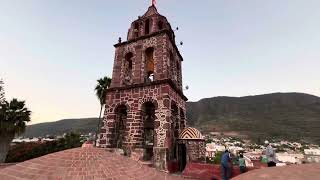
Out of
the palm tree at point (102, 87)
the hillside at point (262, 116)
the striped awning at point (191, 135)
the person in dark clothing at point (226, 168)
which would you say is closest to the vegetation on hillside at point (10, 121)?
the palm tree at point (102, 87)

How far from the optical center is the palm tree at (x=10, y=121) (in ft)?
57.1

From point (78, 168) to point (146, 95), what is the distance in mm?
9695

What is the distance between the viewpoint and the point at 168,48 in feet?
47.6

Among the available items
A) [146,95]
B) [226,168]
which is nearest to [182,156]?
[146,95]

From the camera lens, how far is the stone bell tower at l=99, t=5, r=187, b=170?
38.9 feet

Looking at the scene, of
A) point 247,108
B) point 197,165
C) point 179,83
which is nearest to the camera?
point 197,165

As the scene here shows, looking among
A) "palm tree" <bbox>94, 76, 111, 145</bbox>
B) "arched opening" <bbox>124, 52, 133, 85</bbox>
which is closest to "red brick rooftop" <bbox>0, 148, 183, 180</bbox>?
"arched opening" <bbox>124, 52, 133, 85</bbox>

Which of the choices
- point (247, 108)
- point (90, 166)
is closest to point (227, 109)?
point (247, 108)

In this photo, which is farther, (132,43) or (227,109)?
(227,109)

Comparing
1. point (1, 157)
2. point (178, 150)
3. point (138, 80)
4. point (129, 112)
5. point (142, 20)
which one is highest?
point (142, 20)

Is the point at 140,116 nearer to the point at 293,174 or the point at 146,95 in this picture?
the point at 146,95

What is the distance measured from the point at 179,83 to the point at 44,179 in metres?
14.4

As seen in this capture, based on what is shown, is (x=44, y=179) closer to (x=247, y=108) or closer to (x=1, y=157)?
(x=1, y=157)

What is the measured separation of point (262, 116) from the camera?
95500mm
